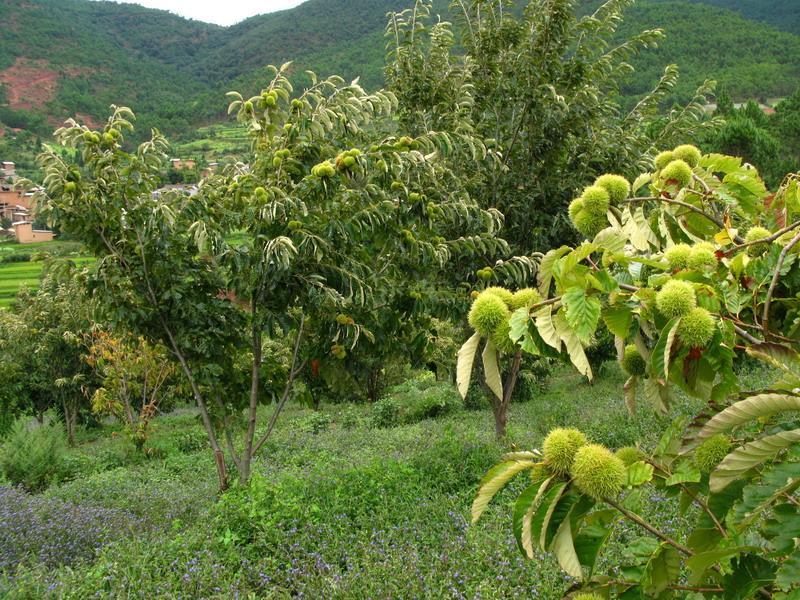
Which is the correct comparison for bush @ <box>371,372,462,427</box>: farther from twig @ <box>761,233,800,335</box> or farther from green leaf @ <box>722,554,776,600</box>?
twig @ <box>761,233,800,335</box>

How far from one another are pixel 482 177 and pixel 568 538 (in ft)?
17.0

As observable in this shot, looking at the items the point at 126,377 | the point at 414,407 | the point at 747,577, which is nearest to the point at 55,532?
the point at 747,577

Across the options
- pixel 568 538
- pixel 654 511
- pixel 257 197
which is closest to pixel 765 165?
pixel 654 511

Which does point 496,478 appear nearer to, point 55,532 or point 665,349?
point 665,349

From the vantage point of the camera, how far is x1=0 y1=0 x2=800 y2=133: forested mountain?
46.7m

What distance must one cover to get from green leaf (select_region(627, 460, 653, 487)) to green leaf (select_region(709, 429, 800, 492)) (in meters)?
0.11

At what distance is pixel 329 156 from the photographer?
4598 mm

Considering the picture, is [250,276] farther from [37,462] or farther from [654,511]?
[37,462]

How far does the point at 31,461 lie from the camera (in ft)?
28.3

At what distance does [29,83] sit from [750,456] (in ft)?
351

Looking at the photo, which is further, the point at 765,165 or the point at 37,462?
the point at 765,165

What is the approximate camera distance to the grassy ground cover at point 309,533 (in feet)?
11.9

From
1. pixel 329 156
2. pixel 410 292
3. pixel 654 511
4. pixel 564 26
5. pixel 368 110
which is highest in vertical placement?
pixel 564 26

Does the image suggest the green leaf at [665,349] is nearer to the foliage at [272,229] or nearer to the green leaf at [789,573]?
the green leaf at [789,573]
